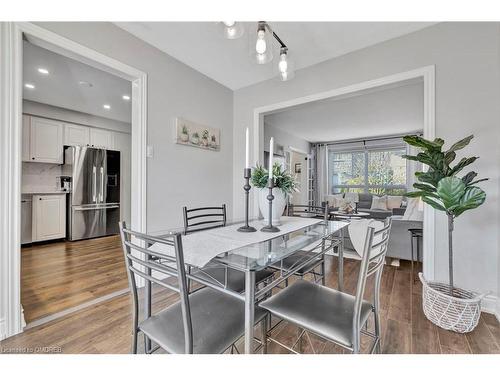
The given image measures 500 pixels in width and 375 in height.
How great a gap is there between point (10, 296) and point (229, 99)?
9.70ft

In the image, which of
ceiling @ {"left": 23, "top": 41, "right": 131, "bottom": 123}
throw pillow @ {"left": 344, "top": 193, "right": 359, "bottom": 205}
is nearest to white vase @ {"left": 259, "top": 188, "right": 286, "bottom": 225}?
ceiling @ {"left": 23, "top": 41, "right": 131, "bottom": 123}

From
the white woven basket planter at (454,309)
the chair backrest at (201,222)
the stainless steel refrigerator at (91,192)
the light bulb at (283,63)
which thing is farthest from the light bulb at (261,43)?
the stainless steel refrigerator at (91,192)

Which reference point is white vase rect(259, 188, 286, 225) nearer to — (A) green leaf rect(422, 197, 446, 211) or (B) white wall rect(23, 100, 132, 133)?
(A) green leaf rect(422, 197, 446, 211)

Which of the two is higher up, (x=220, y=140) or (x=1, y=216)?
(x=220, y=140)

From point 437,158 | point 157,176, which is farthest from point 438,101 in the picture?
point 157,176

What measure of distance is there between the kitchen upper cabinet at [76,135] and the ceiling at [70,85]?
0.33m

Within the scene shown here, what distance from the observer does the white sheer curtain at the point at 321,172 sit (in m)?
7.72

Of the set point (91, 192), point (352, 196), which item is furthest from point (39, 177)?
point (352, 196)

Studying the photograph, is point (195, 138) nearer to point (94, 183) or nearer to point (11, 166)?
point (11, 166)

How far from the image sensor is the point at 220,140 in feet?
10.3

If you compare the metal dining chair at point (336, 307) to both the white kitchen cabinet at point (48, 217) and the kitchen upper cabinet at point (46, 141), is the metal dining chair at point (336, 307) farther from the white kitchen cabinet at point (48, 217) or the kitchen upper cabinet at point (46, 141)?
the kitchen upper cabinet at point (46, 141)

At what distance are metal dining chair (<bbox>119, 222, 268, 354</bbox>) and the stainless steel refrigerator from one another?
4064 millimetres

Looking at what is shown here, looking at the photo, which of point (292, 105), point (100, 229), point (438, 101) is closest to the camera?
point (438, 101)

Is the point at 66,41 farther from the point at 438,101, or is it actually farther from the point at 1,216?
the point at 438,101
